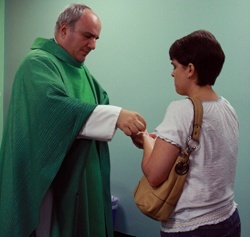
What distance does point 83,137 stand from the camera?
1191 mm

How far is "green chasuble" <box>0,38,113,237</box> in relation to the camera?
3.76 ft

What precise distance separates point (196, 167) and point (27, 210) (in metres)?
0.70

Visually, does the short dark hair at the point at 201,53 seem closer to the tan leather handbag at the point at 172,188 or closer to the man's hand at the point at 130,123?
the tan leather handbag at the point at 172,188

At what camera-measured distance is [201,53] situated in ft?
3.23

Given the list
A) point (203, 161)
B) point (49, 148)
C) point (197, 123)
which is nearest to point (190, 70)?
point (197, 123)

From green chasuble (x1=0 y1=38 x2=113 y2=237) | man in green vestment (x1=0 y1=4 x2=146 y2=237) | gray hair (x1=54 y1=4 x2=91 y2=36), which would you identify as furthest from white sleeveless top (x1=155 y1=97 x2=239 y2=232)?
gray hair (x1=54 y1=4 x2=91 y2=36)

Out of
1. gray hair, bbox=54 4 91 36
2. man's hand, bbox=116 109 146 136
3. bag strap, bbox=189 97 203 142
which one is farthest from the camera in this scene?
gray hair, bbox=54 4 91 36

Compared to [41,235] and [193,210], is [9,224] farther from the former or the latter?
[193,210]

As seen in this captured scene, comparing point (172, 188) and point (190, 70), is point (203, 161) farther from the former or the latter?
point (190, 70)

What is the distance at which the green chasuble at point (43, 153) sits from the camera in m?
1.14

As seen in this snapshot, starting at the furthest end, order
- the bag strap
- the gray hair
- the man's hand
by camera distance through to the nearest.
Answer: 1. the gray hair
2. the man's hand
3. the bag strap

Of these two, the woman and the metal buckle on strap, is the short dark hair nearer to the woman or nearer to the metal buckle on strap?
the woman

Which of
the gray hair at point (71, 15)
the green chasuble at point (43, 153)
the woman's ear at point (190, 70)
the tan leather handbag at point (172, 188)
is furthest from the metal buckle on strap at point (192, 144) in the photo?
the gray hair at point (71, 15)

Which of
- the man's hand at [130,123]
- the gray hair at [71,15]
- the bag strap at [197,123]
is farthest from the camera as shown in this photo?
the gray hair at [71,15]
